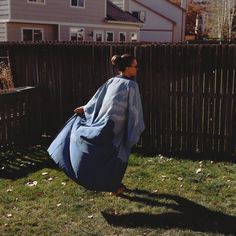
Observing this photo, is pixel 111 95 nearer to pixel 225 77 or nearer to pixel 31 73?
pixel 225 77

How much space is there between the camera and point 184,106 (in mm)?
7641

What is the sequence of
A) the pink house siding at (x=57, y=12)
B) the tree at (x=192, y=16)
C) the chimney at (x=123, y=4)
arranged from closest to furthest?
1. the pink house siding at (x=57, y=12)
2. the chimney at (x=123, y=4)
3. the tree at (x=192, y=16)

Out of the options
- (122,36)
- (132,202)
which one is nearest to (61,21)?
(122,36)

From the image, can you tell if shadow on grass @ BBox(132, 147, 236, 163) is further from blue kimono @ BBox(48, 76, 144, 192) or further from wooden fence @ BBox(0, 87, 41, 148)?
blue kimono @ BBox(48, 76, 144, 192)

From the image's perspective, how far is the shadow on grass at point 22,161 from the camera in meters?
6.79

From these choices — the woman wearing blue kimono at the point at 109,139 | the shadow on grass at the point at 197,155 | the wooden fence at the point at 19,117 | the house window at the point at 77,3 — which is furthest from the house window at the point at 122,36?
the woman wearing blue kimono at the point at 109,139

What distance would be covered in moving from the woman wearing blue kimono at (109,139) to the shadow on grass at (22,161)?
1485 millimetres

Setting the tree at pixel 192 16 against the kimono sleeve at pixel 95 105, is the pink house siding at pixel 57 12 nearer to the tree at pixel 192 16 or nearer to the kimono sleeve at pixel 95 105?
the kimono sleeve at pixel 95 105

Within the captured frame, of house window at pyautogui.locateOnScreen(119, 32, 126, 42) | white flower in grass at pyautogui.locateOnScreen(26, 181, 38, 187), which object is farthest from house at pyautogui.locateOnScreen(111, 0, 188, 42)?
white flower in grass at pyautogui.locateOnScreen(26, 181, 38, 187)

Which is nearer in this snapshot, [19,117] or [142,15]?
[19,117]

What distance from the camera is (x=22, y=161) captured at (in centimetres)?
738

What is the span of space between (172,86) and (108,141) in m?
2.68

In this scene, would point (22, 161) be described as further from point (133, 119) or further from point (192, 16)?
point (192, 16)

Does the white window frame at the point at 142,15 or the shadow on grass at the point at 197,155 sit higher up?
the white window frame at the point at 142,15
